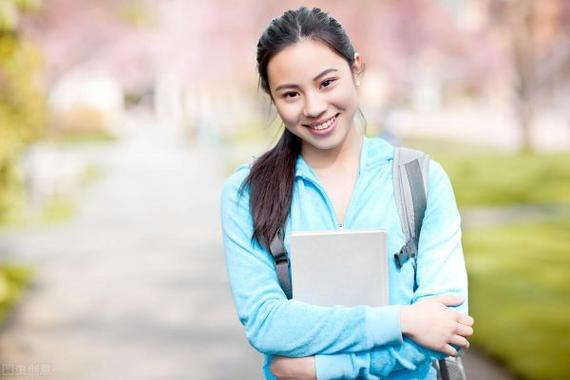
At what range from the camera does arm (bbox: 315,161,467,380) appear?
1.96 m

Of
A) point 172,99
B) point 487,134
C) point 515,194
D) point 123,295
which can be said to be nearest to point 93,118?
point 172,99

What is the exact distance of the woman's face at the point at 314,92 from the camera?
200 cm

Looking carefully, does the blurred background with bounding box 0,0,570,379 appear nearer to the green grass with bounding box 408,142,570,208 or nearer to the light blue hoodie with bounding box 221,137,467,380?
the green grass with bounding box 408,142,570,208

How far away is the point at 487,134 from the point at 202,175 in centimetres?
1751

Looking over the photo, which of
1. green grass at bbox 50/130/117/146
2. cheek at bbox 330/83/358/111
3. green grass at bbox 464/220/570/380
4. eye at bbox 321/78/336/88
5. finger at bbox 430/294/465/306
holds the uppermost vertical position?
green grass at bbox 50/130/117/146

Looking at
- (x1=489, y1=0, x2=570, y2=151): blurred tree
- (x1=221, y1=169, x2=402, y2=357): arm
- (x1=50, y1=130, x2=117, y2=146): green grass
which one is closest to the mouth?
(x1=221, y1=169, x2=402, y2=357): arm

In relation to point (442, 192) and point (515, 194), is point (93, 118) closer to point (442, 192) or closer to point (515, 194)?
point (515, 194)

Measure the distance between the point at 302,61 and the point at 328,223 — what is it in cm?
36

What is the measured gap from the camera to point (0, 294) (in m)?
6.51

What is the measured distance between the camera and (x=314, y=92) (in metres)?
2.01

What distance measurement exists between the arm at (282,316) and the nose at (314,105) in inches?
10.3

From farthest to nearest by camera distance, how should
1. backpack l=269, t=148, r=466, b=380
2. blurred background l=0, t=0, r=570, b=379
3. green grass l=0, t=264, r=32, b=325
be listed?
1. green grass l=0, t=264, r=32, b=325
2. blurred background l=0, t=0, r=570, b=379
3. backpack l=269, t=148, r=466, b=380

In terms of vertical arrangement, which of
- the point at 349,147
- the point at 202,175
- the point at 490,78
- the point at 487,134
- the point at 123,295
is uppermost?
the point at 490,78

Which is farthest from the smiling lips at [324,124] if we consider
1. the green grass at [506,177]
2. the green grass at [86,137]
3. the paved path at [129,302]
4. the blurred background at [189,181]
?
the green grass at [86,137]
